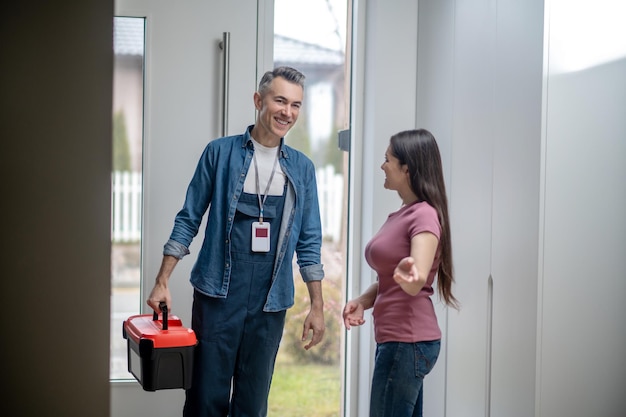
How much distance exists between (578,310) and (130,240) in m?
1.78

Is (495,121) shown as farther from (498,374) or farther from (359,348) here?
(359,348)

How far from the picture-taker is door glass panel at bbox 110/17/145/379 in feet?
10.00

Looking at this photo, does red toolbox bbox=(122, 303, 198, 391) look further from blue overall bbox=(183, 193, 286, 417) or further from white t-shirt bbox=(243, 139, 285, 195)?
white t-shirt bbox=(243, 139, 285, 195)

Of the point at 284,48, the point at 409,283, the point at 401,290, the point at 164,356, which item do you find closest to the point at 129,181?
the point at 284,48

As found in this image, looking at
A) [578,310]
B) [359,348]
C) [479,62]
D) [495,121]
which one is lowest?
[359,348]

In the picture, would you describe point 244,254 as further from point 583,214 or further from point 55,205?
point 55,205

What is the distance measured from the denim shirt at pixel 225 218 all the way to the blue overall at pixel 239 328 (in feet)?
0.10

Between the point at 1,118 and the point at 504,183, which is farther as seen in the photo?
the point at 504,183

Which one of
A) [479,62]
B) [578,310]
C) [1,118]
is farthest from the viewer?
[479,62]

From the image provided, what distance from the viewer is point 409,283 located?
2080mm

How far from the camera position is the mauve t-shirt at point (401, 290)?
2.21 m

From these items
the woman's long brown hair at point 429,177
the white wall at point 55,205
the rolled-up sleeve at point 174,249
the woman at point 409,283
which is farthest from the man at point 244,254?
the white wall at point 55,205

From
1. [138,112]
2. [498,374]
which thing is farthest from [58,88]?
[138,112]

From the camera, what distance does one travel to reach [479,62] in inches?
110
